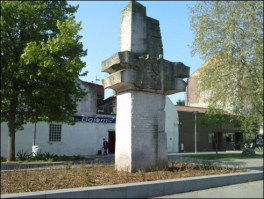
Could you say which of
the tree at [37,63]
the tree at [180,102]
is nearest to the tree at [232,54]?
the tree at [37,63]

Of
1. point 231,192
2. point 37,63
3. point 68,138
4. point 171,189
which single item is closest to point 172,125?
point 68,138

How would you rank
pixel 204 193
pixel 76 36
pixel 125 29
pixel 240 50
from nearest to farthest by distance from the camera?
1. pixel 204 193
2. pixel 125 29
3. pixel 76 36
4. pixel 240 50

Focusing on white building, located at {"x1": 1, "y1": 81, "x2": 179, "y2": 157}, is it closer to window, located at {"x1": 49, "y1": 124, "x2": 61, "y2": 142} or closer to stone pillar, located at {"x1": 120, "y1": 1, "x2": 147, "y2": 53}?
window, located at {"x1": 49, "y1": 124, "x2": 61, "y2": 142}

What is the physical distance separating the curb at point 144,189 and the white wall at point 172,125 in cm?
2377

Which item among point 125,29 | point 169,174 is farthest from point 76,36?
point 169,174

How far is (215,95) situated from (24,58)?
12.6 m

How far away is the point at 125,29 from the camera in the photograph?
8.01m

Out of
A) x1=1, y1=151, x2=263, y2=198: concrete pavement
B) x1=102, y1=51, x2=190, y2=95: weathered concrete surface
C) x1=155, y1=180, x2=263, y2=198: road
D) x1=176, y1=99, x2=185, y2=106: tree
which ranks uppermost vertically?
x1=176, y1=99, x2=185, y2=106: tree

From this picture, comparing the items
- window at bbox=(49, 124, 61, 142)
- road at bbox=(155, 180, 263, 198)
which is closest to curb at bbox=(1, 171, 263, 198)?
Result: road at bbox=(155, 180, 263, 198)

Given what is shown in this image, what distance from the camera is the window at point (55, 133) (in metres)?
22.8

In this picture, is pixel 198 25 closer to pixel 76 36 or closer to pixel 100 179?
pixel 76 36

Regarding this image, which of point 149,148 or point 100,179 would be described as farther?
point 149,148

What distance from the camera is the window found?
22.8 metres

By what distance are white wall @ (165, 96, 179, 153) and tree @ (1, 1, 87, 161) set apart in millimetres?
15866
